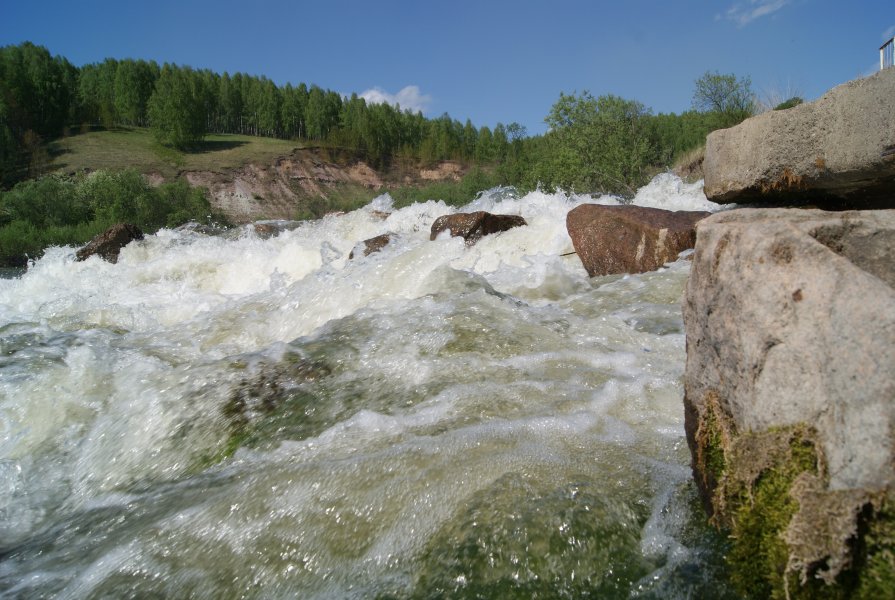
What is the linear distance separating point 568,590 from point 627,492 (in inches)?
16.1

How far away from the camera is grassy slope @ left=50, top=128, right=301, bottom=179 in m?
45.8

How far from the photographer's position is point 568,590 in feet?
4.44

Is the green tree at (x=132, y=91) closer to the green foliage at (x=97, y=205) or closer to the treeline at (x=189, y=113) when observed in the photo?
the treeline at (x=189, y=113)

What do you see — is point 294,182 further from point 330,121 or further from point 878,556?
point 878,556

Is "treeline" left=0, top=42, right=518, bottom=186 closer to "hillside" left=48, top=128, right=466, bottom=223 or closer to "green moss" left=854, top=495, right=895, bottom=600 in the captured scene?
"hillside" left=48, top=128, right=466, bottom=223

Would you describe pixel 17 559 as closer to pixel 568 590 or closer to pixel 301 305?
pixel 568 590

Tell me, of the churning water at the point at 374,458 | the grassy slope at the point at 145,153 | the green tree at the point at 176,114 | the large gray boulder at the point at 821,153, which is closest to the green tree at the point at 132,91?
the grassy slope at the point at 145,153

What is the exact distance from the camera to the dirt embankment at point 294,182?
4716 centimetres

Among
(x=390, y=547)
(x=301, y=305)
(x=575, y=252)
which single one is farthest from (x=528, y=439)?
(x=575, y=252)

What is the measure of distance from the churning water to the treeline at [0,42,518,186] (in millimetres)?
46098

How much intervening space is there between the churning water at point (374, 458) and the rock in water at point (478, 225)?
9.76 feet

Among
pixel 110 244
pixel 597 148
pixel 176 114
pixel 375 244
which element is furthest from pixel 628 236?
pixel 176 114

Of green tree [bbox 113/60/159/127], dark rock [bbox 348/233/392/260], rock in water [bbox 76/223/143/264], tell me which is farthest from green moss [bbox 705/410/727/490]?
green tree [bbox 113/60/159/127]

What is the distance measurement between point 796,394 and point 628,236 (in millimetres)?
4663
